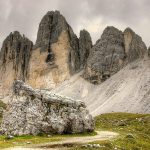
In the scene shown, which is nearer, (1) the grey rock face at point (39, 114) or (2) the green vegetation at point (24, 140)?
(2) the green vegetation at point (24, 140)

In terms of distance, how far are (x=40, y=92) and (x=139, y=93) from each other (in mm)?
150015

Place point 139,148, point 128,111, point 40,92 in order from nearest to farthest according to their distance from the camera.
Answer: point 139,148, point 40,92, point 128,111

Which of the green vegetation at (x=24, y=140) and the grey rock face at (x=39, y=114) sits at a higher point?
the grey rock face at (x=39, y=114)

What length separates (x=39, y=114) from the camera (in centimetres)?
4928

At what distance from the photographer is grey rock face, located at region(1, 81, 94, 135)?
4838cm

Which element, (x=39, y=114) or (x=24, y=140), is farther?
(x=39, y=114)

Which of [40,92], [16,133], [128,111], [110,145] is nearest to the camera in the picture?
[110,145]

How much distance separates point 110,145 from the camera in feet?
123

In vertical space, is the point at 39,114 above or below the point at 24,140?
above

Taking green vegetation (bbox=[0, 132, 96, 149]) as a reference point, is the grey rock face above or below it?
above

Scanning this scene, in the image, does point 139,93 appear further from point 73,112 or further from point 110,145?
point 110,145

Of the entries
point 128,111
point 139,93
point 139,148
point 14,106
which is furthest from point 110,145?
point 139,93

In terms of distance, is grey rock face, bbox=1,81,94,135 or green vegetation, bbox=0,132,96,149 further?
grey rock face, bbox=1,81,94,135

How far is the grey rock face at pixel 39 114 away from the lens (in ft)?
159
